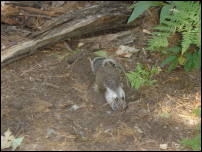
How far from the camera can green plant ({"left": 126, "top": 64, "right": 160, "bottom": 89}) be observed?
3635 millimetres

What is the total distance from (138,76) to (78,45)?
822 millimetres

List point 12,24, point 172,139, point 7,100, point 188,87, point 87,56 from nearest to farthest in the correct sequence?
point 172,139, point 7,100, point 188,87, point 87,56, point 12,24

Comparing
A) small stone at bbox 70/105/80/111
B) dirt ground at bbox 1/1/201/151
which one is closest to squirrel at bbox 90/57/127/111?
dirt ground at bbox 1/1/201/151

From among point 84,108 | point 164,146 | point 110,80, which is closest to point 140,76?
point 110,80

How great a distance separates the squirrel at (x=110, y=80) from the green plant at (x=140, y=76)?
0.38ft

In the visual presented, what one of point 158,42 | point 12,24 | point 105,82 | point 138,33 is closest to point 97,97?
point 105,82

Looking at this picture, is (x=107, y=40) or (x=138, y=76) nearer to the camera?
(x=138, y=76)

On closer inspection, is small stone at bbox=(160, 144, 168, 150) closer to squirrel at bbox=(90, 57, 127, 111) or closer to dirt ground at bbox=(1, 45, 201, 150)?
dirt ground at bbox=(1, 45, 201, 150)

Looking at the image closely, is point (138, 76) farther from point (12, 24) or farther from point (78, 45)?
point (12, 24)

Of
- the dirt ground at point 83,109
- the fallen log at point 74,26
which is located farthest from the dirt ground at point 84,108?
the fallen log at point 74,26

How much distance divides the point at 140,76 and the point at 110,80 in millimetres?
301

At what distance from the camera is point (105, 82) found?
3.63 meters

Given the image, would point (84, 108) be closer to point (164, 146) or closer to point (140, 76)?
point (140, 76)

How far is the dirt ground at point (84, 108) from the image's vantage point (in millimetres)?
3182
